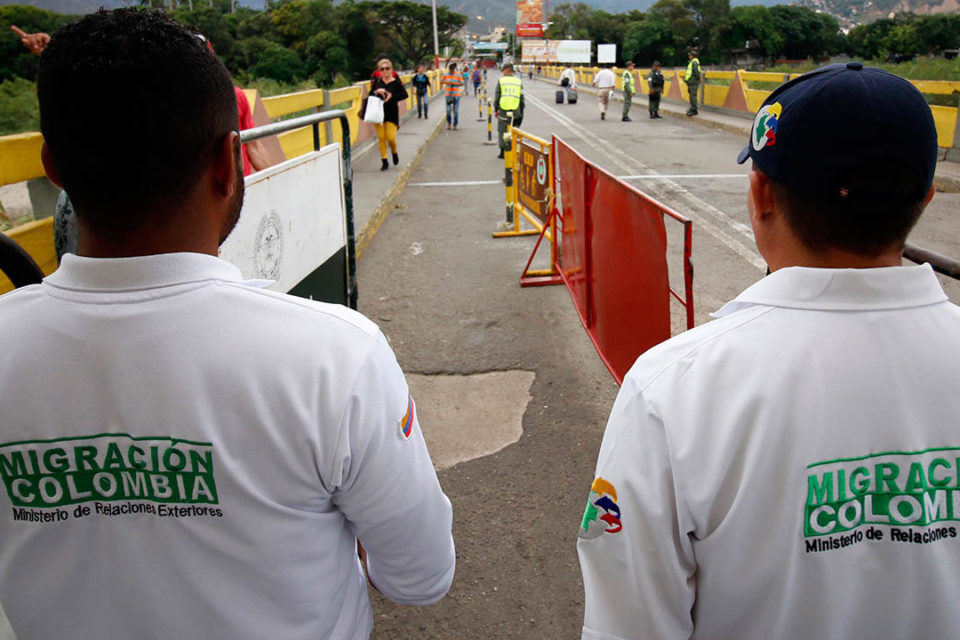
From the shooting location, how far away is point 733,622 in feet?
4.33

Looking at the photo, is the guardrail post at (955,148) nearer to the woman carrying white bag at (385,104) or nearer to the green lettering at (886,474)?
the woman carrying white bag at (385,104)

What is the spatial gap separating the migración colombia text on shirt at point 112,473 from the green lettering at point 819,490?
95cm

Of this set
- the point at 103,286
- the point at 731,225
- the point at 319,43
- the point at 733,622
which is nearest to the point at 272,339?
the point at 103,286

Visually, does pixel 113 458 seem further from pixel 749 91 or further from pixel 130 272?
pixel 749 91

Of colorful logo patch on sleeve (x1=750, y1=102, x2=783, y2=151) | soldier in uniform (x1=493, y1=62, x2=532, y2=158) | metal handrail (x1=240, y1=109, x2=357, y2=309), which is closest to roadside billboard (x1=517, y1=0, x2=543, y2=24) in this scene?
soldier in uniform (x1=493, y1=62, x2=532, y2=158)

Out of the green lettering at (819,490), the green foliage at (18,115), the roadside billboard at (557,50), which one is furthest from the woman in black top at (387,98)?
the roadside billboard at (557,50)

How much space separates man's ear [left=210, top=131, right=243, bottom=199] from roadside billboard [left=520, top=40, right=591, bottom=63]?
319 ft

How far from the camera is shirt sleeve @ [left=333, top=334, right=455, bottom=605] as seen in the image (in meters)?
1.27

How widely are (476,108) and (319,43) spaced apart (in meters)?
29.2

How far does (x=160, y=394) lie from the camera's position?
1193 millimetres

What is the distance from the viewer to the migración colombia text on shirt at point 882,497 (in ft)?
3.95

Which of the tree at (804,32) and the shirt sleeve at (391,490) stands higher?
the tree at (804,32)

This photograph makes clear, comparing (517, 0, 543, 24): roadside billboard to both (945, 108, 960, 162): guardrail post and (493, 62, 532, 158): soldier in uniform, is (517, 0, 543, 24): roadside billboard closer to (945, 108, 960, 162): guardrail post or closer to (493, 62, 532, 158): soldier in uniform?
(493, 62, 532, 158): soldier in uniform

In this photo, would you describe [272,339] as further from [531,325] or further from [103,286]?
[531,325]
